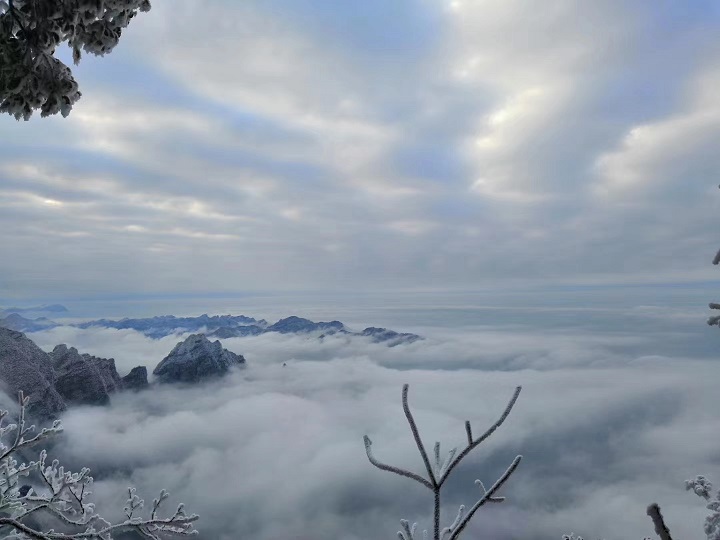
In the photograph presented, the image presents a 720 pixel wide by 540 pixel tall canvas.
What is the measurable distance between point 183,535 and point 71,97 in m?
9.52

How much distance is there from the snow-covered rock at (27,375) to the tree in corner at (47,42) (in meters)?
204

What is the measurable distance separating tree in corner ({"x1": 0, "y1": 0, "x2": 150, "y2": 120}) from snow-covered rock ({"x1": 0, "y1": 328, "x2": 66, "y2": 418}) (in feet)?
669

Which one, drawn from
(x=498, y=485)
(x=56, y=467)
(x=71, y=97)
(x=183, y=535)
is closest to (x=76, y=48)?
(x=71, y=97)

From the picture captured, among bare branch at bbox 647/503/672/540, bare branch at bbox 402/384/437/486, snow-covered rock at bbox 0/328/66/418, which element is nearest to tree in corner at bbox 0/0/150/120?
bare branch at bbox 402/384/437/486

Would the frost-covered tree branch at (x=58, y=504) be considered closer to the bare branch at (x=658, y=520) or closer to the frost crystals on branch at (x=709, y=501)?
the frost crystals on branch at (x=709, y=501)

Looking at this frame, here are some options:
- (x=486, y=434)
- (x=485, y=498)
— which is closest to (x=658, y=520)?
(x=486, y=434)

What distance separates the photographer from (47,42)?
606cm

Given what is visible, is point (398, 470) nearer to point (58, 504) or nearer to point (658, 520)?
point (658, 520)

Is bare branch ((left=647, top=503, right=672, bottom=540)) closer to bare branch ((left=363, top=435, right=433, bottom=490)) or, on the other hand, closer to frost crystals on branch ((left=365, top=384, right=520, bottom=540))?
frost crystals on branch ((left=365, top=384, right=520, bottom=540))

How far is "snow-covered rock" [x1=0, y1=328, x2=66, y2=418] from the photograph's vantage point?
16850 centimetres

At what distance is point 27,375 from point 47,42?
224m

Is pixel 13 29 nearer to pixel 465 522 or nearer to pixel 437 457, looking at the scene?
pixel 437 457

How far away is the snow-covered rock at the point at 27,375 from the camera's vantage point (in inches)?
6634

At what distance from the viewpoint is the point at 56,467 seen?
1191 cm
